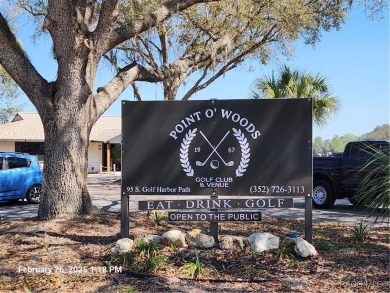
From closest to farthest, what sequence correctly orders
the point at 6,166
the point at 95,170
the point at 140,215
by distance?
the point at 140,215, the point at 6,166, the point at 95,170

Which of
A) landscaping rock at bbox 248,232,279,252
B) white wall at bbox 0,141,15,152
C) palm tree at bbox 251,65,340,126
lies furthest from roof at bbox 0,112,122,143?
landscaping rock at bbox 248,232,279,252

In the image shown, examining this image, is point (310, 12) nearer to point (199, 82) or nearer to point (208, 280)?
point (199, 82)

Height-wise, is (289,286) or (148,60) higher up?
(148,60)

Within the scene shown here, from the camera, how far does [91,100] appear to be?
8.81 m

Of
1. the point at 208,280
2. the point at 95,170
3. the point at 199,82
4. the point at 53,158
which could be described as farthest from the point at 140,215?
the point at 95,170

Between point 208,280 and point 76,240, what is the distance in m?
2.55

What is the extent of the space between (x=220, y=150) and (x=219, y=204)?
2.56 feet

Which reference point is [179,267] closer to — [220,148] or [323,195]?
[220,148]

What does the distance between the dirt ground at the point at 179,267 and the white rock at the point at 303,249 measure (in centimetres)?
8

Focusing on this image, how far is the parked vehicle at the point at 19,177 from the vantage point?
1411 centimetres

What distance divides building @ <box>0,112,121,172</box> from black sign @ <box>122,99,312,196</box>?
30492mm
